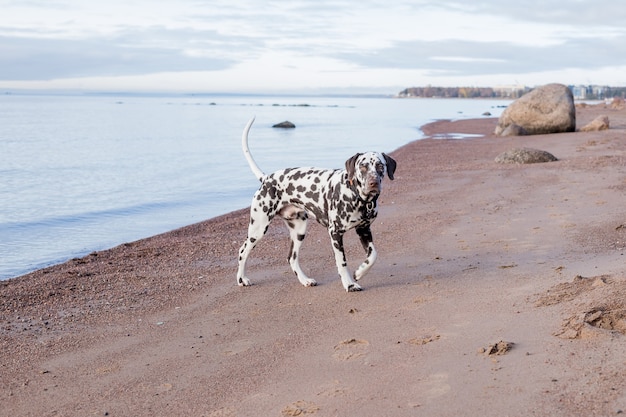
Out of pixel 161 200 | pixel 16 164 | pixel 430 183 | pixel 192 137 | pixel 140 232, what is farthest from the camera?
pixel 192 137

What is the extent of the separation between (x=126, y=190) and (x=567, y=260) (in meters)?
17.2

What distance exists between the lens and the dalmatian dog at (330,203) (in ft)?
26.0

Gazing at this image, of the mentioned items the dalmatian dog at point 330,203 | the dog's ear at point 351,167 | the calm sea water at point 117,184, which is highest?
the dog's ear at point 351,167

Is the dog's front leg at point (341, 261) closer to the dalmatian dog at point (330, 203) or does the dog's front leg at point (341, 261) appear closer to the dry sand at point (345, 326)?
the dalmatian dog at point (330, 203)

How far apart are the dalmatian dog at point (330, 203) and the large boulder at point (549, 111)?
26986mm

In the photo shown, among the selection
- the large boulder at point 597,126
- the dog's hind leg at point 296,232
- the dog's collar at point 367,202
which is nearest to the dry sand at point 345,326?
the dog's hind leg at point 296,232

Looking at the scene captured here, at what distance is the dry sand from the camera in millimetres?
5227

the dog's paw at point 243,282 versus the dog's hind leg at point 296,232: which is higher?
A: the dog's hind leg at point 296,232

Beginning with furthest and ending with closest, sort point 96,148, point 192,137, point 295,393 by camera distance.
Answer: point 192,137
point 96,148
point 295,393

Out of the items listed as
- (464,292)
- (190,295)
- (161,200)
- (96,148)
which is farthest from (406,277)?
(96,148)

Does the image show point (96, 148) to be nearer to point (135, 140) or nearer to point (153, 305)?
point (135, 140)

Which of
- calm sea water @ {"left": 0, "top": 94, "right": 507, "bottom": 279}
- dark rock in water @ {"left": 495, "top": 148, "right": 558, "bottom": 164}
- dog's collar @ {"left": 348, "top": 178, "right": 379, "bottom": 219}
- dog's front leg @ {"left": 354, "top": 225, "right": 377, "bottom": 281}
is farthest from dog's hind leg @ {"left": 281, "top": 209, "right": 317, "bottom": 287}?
dark rock in water @ {"left": 495, "top": 148, "right": 558, "bottom": 164}

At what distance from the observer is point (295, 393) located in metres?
5.51

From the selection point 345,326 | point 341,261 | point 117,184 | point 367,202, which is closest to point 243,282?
point 341,261
